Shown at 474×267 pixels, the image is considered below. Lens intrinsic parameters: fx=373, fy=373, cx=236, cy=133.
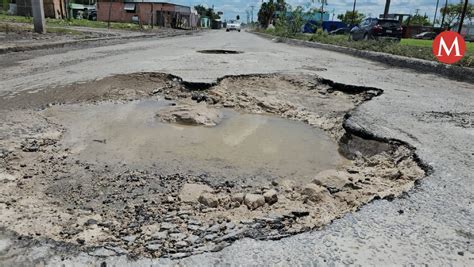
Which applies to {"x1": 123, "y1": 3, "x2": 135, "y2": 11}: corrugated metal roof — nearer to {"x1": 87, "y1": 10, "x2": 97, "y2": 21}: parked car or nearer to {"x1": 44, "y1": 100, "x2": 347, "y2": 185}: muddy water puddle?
{"x1": 87, "y1": 10, "x2": 97, "y2": 21}: parked car

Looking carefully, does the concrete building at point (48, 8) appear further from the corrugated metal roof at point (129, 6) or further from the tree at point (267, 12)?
the tree at point (267, 12)

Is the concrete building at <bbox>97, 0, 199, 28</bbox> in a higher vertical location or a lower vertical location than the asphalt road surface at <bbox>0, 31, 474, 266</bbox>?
higher

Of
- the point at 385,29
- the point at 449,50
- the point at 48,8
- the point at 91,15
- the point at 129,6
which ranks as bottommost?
the point at 449,50

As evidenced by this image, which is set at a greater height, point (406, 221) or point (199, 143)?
point (406, 221)

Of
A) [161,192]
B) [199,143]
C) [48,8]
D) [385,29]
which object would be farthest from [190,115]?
[48,8]

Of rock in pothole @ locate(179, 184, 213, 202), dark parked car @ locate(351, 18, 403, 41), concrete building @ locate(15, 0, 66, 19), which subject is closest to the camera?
rock in pothole @ locate(179, 184, 213, 202)

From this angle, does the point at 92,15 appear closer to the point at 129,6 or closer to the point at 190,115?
the point at 129,6

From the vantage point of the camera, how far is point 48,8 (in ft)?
129

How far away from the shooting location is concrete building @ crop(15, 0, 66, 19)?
35.8 m

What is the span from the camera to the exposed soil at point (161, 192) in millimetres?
2242

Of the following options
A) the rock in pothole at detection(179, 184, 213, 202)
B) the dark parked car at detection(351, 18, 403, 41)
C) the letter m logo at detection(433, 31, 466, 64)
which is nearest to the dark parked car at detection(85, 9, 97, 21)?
the dark parked car at detection(351, 18, 403, 41)

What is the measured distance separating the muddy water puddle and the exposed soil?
7 centimetres

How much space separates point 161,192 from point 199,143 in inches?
56.9

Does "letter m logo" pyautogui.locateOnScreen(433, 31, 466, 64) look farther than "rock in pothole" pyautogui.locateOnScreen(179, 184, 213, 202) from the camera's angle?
Yes
